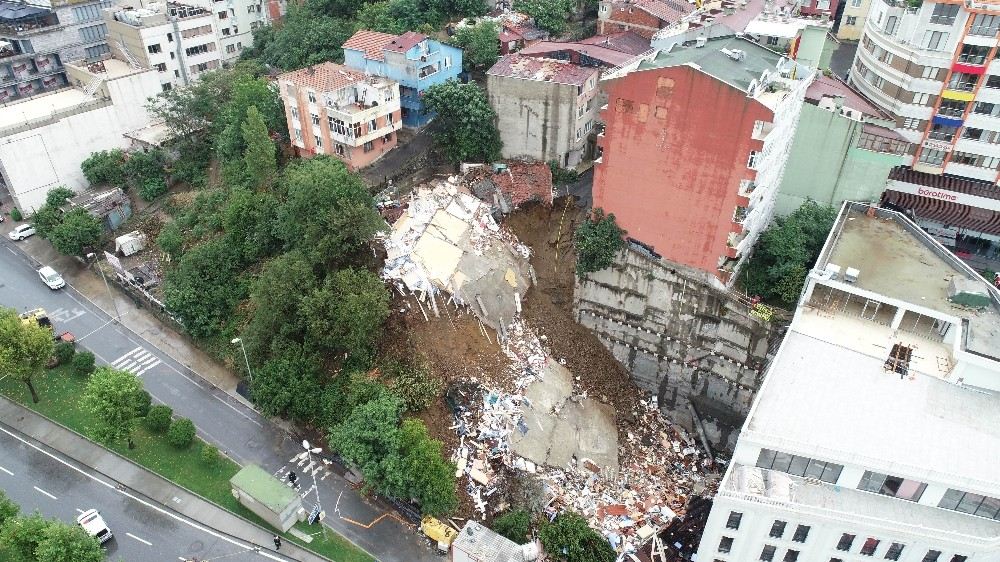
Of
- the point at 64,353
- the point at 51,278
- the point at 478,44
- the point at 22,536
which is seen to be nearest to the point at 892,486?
the point at 22,536

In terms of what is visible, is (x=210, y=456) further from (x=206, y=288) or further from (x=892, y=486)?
(x=892, y=486)

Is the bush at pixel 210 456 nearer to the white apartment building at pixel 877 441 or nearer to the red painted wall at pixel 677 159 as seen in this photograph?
the white apartment building at pixel 877 441

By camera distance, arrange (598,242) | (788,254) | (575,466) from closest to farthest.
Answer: (575,466) → (788,254) → (598,242)

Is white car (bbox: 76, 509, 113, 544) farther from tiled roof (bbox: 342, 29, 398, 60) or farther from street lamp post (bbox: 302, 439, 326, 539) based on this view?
tiled roof (bbox: 342, 29, 398, 60)

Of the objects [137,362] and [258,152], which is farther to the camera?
[258,152]

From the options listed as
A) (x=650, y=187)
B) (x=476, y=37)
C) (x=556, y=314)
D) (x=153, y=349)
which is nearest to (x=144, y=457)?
(x=153, y=349)

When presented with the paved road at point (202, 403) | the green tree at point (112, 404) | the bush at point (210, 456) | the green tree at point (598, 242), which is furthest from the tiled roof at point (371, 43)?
the bush at point (210, 456)

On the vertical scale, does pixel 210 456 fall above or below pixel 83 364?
below


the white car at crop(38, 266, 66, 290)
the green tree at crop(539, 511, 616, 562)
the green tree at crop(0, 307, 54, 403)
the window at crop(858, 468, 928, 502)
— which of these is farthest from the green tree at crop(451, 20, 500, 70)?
the window at crop(858, 468, 928, 502)
